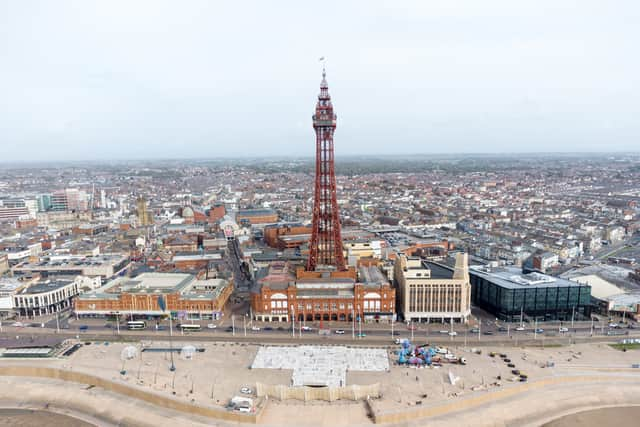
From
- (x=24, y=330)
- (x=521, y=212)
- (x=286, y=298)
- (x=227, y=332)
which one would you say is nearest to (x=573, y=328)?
(x=286, y=298)

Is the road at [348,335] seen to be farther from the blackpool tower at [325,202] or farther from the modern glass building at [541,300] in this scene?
the blackpool tower at [325,202]

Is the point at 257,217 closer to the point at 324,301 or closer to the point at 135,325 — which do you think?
the point at 135,325

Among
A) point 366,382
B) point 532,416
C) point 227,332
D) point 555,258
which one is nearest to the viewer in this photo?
point 532,416

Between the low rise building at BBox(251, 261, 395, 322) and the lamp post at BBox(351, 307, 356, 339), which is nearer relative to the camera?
the lamp post at BBox(351, 307, 356, 339)

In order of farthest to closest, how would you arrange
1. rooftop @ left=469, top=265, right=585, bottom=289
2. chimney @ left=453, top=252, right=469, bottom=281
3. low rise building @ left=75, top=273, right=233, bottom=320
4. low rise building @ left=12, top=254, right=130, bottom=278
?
low rise building @ left=12, top=254, right=130, bottom=278 → low rise building @ left=75, top=273, right=233, bottom=320 → rooftop @ left=469, top=265, right=585, bottom=289 → chimney @ left=453, top=252, right=469, bottom=281

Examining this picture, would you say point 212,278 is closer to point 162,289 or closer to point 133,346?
point 162,289

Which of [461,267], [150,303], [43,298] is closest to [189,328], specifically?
[150,303]

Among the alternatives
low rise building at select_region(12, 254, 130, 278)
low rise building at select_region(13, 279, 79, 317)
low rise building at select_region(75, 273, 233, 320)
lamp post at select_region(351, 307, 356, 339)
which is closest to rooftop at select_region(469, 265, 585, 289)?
lamp post at select_region(351, 307, 356, 339)

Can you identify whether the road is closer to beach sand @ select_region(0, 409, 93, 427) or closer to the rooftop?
the rooftop
